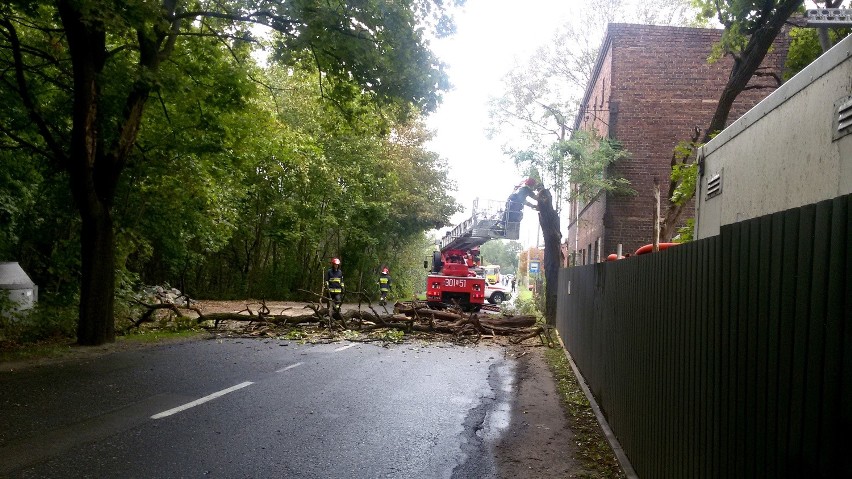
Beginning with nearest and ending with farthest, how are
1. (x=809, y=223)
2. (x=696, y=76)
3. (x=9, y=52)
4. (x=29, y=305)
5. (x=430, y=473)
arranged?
(x=809, y=223) → (x=430, y=473) → (x=9, y=52) → (x=29, y=305) → (x=696, y=76)

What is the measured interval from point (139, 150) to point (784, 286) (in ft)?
45.6

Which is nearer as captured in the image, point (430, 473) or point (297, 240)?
point (430, 473)

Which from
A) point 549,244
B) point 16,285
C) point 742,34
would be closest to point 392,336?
point 549,244

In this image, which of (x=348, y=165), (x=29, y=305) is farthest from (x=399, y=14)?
(x=348, y=165)

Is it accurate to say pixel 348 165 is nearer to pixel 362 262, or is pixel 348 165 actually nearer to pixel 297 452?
pixel 362 262

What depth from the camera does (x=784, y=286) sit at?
7.65ft

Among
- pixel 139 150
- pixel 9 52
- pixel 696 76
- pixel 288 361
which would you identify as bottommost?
pixel 288 361

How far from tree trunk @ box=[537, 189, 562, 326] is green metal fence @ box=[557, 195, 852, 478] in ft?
50.6

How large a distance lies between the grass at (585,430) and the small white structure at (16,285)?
1183 cm

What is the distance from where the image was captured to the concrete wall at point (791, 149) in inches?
145

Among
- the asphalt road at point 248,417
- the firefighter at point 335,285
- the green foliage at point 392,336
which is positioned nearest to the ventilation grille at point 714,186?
the asphalt road at point 248,417

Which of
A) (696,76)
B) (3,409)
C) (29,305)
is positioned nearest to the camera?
(3,409)

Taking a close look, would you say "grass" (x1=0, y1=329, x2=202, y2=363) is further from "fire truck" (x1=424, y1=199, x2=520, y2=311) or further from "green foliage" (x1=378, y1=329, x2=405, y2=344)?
"fire truck" (x1=424, y1=199, x2=520, y2=311)

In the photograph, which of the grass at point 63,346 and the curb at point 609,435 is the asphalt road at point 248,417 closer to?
the grass at point 63,346
